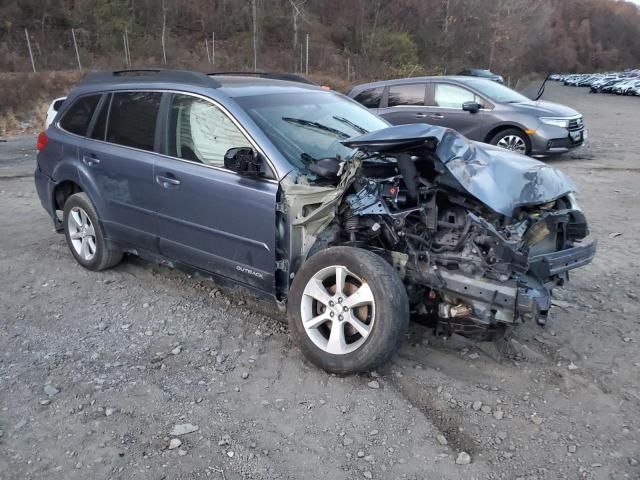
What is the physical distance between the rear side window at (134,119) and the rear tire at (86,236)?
700 mm

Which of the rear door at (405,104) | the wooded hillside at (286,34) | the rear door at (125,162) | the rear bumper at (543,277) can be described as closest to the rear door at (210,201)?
the rear door at (125,162)

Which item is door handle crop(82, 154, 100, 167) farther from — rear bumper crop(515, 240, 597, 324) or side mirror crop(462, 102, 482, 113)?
side mirror crop(462, 102, 482, 113)

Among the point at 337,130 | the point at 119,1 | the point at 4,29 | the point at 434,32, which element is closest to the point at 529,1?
the point at 434,32

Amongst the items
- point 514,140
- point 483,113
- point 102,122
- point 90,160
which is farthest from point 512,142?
point 90,160

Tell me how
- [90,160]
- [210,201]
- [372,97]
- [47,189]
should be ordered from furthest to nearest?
1. [372,97]
2. [47,189]
3. [90,160]
4. [210,201]

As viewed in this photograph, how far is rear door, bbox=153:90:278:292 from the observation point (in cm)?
368

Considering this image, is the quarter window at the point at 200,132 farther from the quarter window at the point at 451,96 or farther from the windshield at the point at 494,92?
the windshield at the point at 494,92

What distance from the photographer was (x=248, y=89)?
13.7ft

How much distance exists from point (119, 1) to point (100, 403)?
3749 centimetres

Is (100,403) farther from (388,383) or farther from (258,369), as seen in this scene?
(388,383)

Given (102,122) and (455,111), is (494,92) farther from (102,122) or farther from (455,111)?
(102,122)

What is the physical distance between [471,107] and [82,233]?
7.25m

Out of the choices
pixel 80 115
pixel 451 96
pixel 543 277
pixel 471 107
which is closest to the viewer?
pixel 543 277

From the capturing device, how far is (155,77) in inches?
180
